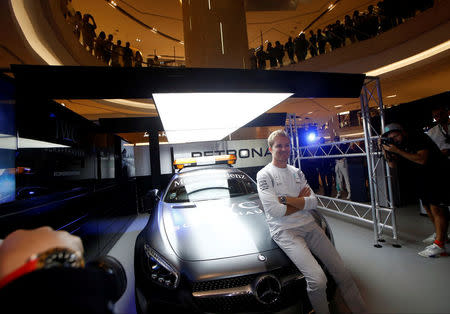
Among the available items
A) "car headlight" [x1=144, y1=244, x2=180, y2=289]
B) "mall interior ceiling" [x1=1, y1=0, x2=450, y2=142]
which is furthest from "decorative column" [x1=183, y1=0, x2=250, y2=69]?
"mall interior ceiling" [x1=1, y1=0, x2=450, y2=142]

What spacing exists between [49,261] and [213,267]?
47.1 inches

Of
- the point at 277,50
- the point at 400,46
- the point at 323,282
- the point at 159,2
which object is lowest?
the point at 323,282

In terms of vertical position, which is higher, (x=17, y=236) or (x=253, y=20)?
(x=253, y=20)

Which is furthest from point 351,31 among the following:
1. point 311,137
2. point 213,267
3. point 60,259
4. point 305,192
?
point 60,259

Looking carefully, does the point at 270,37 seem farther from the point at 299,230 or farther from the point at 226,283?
the point at 226,283

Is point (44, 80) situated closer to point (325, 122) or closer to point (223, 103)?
point (223, 103)

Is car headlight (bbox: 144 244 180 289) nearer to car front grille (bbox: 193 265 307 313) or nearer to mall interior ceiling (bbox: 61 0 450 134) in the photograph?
car front grille (bbox: 193 265 307 313)

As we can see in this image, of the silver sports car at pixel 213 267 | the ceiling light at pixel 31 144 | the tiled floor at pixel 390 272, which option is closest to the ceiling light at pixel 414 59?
the tiled floor at pixel 390 272

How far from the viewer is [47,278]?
42 cm

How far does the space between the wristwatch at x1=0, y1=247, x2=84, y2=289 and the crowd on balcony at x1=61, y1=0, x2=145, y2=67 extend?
757 cm

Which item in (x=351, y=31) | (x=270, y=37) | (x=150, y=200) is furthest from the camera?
(x=270, y=37)

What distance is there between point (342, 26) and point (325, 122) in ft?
23.9

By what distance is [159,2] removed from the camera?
8203mm

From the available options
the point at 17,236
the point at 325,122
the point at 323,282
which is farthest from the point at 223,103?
the point at 325,122
